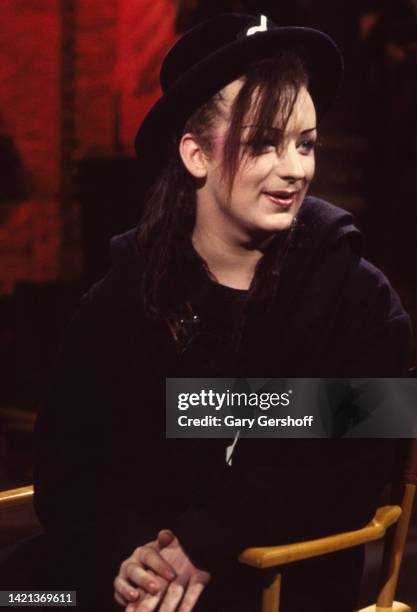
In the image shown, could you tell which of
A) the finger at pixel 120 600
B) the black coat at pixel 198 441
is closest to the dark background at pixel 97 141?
the black coat at pixel 198 441

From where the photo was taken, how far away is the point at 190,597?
189 centimetres

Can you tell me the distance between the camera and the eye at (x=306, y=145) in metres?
1.96

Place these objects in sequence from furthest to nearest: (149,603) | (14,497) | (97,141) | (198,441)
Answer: (97,141)
(14,497)
(198,441)
(149,603)

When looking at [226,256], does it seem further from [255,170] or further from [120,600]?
[120,600]

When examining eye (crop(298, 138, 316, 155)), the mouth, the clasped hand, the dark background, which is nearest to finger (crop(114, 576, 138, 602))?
the clasped hand

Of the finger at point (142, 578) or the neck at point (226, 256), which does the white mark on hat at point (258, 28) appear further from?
the finger at point (142, 578)

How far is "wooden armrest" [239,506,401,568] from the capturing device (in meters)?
1.83

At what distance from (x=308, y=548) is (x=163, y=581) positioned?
259 millimetres

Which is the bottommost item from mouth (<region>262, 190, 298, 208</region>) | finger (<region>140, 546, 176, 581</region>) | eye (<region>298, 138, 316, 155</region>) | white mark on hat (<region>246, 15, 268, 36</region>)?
finger (<region>140, 546, 176, 581</region>)

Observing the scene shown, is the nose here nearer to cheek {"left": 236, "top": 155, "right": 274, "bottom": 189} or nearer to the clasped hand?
cheek {"left": 236, "top": 155, "right": 274, "bottom": 189}

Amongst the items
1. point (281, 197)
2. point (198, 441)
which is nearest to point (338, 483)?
point (198, 441)

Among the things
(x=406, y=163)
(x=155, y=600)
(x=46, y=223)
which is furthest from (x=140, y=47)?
(x=155, y=600)

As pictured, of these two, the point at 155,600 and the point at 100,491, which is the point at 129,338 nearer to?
the point at 100,491

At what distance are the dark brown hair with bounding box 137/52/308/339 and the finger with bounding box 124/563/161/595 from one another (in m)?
0.45
